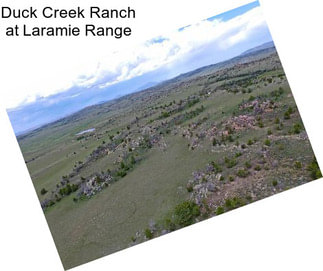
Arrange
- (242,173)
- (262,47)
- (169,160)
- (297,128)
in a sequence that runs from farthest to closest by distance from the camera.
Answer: (262,47), (169,160), (297,128), (242,173)

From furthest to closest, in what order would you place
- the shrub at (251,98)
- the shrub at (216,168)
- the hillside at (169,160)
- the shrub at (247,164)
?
the shrub at (251,98) < the shrub at (216,168) < the shrub at (247,164) < the hillside at (169,160)

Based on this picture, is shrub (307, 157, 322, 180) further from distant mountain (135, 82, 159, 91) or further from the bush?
distant mountain (135, 82, 159, 91)

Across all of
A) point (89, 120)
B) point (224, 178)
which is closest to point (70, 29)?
point (89, 120)

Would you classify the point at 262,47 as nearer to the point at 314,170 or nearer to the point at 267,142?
the point at 267,142

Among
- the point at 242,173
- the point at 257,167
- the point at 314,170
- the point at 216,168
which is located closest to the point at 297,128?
the point at 314,170

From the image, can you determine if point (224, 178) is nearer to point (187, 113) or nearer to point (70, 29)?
point (187, 113)

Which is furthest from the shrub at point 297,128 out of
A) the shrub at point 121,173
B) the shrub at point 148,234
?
the shrub at point 121,173

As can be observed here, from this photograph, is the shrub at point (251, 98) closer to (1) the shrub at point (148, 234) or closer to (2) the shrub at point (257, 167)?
(2) the shrub at point (257, 167)

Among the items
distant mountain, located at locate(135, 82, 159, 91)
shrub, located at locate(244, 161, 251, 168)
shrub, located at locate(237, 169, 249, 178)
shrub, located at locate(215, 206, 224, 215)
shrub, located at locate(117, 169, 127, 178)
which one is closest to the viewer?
shrub, located at locate(215, 206, 224, 215)

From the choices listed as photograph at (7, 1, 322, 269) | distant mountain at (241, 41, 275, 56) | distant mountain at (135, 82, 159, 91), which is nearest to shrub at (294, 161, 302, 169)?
photograph at (7, 1, 322, 269)
